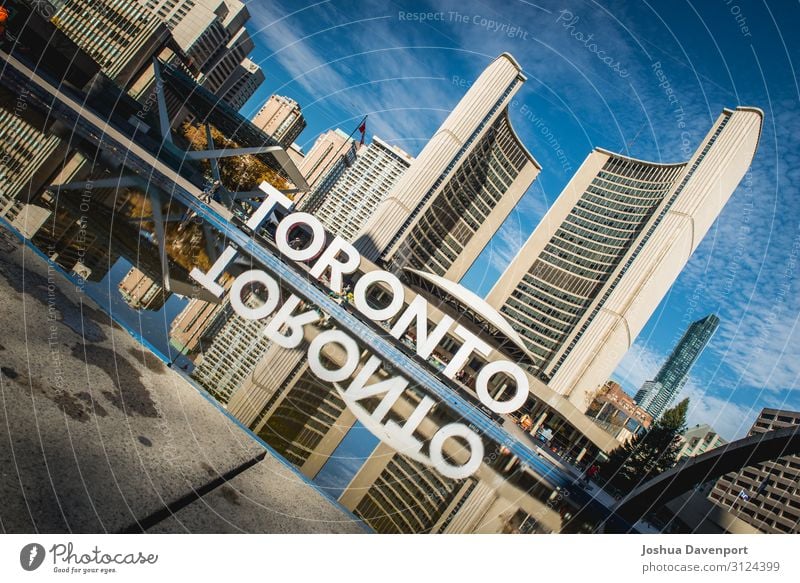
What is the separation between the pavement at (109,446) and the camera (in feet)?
3.20

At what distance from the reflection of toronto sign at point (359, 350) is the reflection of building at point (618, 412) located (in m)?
27.2

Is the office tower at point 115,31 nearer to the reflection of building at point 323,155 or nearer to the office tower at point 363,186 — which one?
the office tower at point 363,186

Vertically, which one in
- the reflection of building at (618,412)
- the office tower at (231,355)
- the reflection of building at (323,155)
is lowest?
the office tower at (231,355)

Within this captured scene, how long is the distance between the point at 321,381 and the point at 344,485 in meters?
1.32

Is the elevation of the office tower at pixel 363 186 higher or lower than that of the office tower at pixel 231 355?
higher

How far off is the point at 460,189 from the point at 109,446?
37443 millimetres

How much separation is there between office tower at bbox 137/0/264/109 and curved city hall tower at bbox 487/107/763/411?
25.2 metres

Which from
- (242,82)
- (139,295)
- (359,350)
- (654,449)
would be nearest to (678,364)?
(654,449)

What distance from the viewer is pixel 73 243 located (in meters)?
4.95

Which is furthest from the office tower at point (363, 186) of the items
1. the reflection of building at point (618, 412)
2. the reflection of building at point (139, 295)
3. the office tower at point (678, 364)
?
the office tower at point (678, 364)

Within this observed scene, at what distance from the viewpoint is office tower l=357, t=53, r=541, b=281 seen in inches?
854

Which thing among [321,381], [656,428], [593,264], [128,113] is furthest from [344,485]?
[593,264]

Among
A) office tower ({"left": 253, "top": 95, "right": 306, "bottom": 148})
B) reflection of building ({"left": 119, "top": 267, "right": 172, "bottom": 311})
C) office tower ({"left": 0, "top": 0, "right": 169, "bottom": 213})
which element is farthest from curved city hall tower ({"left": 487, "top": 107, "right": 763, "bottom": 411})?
office tower ({"left": 253, "top": 95, "right": 306, "bottom": 148})
